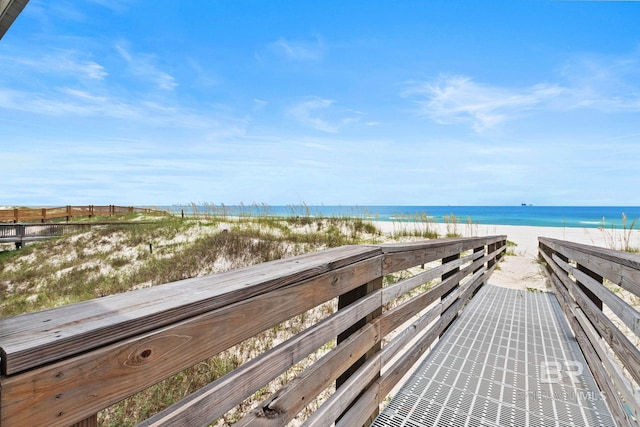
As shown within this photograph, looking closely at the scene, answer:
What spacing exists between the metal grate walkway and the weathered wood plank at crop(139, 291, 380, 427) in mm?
821

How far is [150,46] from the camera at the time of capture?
13883mm

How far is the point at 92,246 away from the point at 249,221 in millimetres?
6066

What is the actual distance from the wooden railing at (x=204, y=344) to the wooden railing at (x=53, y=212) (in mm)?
24834

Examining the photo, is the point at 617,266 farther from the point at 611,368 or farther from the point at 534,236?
the point at 534,236

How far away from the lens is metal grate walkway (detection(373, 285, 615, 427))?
2.16 m

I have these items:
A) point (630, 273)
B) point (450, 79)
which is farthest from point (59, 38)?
point (450, 79)

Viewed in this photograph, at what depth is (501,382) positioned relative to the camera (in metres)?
2.60

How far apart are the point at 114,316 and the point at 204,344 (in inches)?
10.3

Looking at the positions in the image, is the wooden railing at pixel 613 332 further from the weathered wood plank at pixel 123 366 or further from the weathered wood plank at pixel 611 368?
the weathered wood plank at pixel 123 366

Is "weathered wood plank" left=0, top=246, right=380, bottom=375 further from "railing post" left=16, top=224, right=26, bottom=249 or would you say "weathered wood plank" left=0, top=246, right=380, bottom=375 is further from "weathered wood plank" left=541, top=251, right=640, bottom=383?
"railing post" left=16, top=224, right=26, bottom=249

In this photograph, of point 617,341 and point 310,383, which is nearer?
point 310,383

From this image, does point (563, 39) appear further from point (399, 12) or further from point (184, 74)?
point (184, 74)

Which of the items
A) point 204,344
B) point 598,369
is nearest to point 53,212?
point 204,344

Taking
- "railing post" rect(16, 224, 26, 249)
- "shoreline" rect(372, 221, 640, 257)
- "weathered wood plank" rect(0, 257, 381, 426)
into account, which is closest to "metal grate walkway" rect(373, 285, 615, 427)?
"weathered wood plank" rect(0, 257, 381, 426)
